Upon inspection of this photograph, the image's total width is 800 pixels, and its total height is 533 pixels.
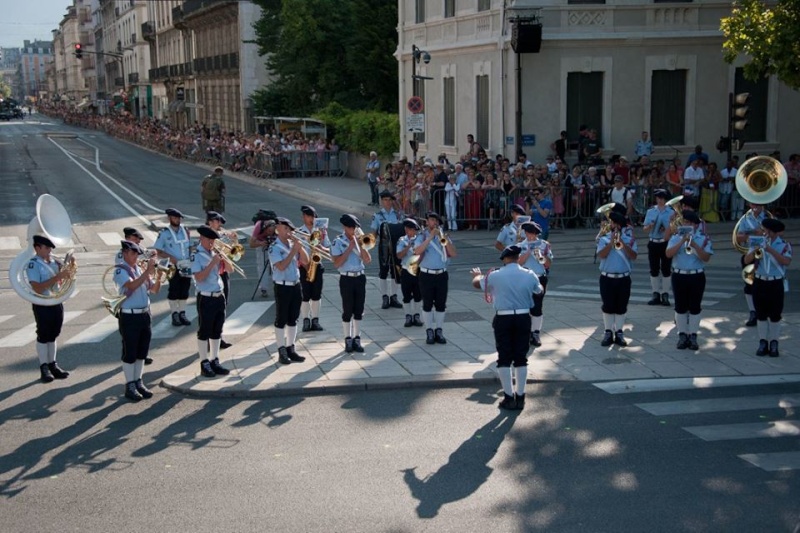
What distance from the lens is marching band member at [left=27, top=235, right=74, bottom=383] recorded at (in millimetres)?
12000

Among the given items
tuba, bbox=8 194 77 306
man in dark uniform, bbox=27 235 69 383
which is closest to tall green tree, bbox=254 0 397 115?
tuba, bbox=8 194 77 306

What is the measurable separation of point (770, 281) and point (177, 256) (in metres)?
8.56

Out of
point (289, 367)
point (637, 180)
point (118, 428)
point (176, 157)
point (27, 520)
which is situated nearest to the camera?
point (27, 520)

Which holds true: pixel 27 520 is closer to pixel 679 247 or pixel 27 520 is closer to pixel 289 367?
pixel 289 367

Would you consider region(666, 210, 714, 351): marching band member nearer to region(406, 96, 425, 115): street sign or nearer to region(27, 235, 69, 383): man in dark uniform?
region(27, 235, 69, 383): man in dark uniform

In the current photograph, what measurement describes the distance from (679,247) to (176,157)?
4999cm

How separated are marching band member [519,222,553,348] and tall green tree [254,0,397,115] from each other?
30.3m

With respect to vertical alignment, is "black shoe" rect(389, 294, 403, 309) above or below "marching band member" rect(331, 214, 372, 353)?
below

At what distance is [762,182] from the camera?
14.5m

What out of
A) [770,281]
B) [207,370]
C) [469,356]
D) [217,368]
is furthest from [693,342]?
[207,370]

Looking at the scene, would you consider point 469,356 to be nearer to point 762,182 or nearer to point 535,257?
point 535,257

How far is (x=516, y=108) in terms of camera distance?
29.1 metres

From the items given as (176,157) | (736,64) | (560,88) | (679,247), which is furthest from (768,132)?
(176,157)

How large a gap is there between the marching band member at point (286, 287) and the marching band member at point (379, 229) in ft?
10.0
